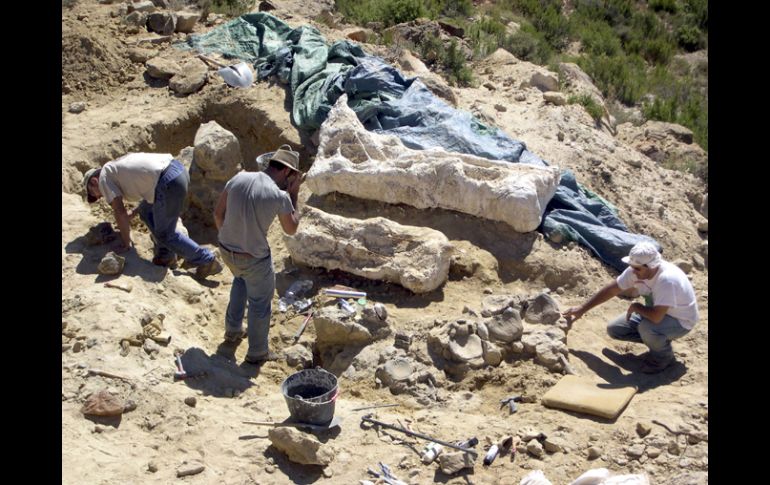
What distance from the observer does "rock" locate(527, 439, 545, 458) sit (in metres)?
4.87

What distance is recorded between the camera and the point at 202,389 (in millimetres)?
5531

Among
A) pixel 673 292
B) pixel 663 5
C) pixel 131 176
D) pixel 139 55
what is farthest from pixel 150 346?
pixel 663 5

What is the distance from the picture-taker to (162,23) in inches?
424

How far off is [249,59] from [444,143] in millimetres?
3312

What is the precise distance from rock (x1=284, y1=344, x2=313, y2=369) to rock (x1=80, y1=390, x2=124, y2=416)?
5.12 ft

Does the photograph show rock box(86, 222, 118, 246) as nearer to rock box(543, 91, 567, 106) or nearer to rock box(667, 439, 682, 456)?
rock box(667, 439, 682, 456)

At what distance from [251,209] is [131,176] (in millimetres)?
1662

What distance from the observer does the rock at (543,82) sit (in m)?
11.3

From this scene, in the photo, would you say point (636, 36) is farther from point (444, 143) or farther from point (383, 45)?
point (444, 143)

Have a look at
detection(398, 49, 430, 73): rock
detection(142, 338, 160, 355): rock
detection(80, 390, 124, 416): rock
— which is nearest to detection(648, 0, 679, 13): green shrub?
detection(398, 49, 430, 73): rock

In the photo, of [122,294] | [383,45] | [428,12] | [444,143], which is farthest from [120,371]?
[428,12]

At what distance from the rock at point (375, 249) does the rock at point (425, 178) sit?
0.61 meters

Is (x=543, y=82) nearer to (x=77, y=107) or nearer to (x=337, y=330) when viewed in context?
(x=77, y=107)

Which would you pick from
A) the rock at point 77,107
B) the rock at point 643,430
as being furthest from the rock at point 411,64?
the rock at point 643,430
